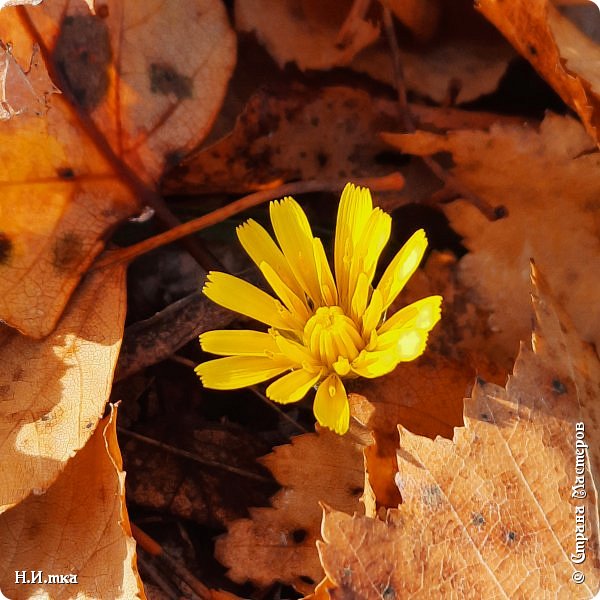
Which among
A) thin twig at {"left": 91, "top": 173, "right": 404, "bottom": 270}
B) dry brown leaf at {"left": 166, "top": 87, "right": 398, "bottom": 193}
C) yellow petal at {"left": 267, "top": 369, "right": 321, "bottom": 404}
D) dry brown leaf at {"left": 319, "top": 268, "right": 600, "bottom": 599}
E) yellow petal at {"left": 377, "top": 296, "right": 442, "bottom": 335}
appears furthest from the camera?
dry brown leaf at {"left": 166, "top": 87, "right": 398, "bottom": 193}

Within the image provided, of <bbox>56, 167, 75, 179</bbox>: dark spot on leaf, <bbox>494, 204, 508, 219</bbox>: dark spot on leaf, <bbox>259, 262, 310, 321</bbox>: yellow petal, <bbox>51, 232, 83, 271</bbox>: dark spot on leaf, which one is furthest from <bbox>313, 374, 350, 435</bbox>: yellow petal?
<bbox>56, 167, 75, 179</bbox>: dark spot on leaf

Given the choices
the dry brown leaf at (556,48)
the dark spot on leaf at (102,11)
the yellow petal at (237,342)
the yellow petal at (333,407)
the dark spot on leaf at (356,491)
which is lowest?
the dark spot on leaf at (356,491)

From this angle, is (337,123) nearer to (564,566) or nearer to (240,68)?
(240,68)

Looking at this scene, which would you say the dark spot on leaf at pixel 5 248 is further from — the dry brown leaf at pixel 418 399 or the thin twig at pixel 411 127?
the thin twig at pixel 411 127

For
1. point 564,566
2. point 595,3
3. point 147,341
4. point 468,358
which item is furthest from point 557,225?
point 147,341

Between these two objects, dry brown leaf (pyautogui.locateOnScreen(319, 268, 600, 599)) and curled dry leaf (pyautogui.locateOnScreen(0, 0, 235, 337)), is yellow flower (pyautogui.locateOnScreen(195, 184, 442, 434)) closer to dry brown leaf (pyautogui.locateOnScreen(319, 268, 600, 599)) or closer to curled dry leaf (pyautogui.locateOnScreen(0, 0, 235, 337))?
dry brown leaf (pyautogui.locateOnScreen(319, 268, 600, 599))

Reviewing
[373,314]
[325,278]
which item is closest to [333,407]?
[373,314]

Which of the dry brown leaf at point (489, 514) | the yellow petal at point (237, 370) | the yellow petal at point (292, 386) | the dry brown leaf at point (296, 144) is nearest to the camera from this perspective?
the dry brown leaf at point (489, 514)

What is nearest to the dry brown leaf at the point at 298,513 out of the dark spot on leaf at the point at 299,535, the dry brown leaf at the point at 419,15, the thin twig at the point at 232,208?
the dark spot on leaf at the point at 299,535
